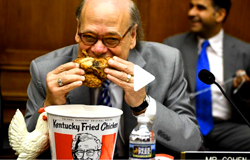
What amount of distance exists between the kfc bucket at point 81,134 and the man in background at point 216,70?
1.86m

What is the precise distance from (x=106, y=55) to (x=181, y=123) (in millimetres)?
423

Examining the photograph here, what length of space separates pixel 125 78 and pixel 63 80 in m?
0.22

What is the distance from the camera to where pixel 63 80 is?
1.55m

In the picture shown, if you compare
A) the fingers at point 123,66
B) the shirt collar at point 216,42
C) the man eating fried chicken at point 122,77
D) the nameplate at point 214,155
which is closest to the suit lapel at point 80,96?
the man eating fried chicken at point 122,77

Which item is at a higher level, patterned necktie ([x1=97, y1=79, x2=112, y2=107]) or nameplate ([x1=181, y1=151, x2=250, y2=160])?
nameplate ([x1=181, y1=151, x2=250, y2=160])

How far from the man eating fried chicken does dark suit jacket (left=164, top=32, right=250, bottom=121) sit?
1061 millimetres

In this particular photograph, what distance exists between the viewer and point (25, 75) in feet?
10.2

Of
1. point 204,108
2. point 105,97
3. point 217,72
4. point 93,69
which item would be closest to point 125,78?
point 93,69

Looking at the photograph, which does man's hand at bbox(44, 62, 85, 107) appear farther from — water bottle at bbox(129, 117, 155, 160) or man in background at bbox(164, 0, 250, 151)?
man in background at bbox(164, 0, 250, 151)

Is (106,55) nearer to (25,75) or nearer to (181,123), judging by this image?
(181,123)

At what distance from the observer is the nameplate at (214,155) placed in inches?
44.0

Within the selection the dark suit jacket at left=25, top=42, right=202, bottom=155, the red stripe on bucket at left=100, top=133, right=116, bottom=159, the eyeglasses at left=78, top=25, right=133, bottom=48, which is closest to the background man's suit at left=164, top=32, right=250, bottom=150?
the dark suit jacket at left=25, top=42, right=202, bottom=155

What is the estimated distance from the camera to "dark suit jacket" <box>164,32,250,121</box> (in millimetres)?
3148

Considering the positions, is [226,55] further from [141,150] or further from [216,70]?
[141,150]
